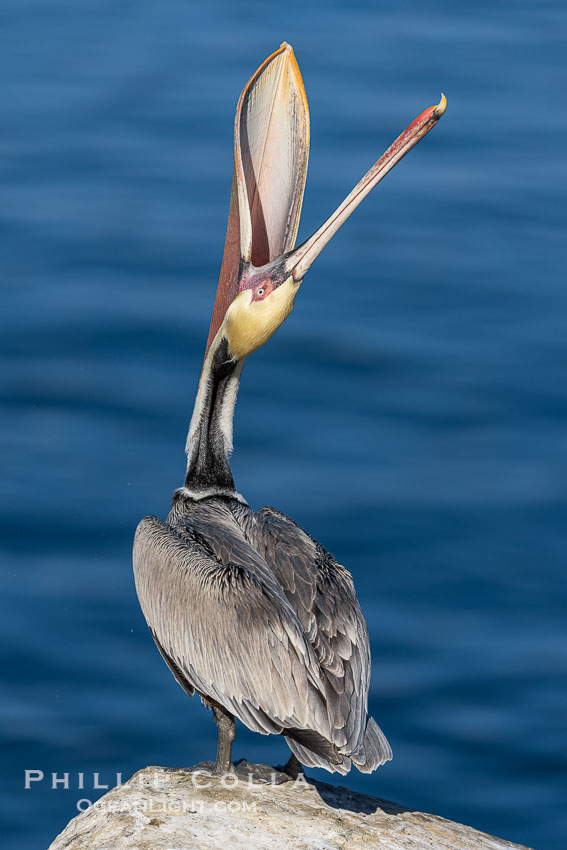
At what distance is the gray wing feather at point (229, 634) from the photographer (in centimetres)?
442

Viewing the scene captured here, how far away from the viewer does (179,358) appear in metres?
8.69

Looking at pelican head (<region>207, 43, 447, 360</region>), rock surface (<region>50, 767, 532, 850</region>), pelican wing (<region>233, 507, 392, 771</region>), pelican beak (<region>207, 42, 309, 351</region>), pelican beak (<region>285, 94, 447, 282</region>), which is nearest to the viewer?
rock surface (<region>50, 767, 532, 850</region>)

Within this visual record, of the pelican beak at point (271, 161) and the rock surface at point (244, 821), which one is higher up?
the pelican beak at point (271, 161)

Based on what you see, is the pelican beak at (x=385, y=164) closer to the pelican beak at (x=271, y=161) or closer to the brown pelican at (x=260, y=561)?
the brown pelican at (x=260, y=561)

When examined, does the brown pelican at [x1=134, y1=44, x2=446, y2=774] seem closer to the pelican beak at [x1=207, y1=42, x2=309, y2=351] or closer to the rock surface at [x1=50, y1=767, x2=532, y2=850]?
the pelican beak at [x1=207, y1=42, x2=309, y2=351]

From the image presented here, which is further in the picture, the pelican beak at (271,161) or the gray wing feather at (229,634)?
the pelican beak at (271,161)

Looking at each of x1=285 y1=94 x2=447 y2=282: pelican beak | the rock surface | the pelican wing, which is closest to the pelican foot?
the rock surface

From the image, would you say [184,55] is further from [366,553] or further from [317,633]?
[317,633]

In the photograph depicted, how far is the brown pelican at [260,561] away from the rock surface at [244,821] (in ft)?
0.65

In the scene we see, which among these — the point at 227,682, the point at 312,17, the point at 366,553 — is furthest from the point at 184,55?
the point at 227,682

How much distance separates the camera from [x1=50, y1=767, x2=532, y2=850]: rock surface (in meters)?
4.23

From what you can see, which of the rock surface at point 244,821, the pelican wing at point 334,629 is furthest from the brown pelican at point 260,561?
the rock surface at point 244,821

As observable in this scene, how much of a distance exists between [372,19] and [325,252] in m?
4.17

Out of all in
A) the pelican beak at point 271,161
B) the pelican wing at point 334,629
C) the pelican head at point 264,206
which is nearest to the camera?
the pelican wing at point 334,629
